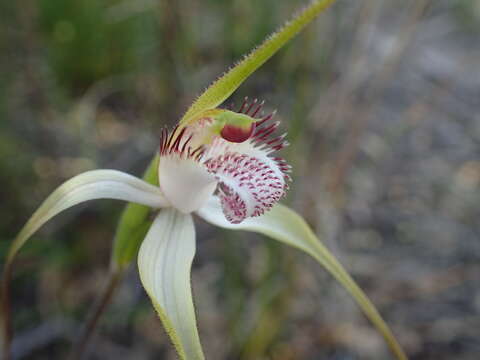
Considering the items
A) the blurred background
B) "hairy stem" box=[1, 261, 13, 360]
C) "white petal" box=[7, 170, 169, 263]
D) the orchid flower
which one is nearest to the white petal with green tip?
the orchid flower

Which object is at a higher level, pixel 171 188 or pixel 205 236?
pixel 171 188

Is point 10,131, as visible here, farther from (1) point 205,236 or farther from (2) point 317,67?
(2) point 317,67

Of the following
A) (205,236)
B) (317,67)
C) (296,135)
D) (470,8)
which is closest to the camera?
(296,135)

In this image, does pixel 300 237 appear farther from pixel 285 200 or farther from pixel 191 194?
pixel 285 200

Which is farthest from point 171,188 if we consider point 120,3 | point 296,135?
point 120,3

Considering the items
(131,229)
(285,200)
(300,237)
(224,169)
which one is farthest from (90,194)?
(285,200)

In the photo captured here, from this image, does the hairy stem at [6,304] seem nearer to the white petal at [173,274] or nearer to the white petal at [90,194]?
the white petal at [90,194]

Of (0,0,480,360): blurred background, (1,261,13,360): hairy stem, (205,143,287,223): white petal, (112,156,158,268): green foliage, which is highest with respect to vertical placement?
(205,143,287,223): white petal

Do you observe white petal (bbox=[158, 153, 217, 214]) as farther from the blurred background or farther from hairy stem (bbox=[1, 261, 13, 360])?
the blurred background

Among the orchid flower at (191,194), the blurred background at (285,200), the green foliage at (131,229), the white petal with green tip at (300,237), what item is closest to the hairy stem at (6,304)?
the orchid flower at (191,194)
